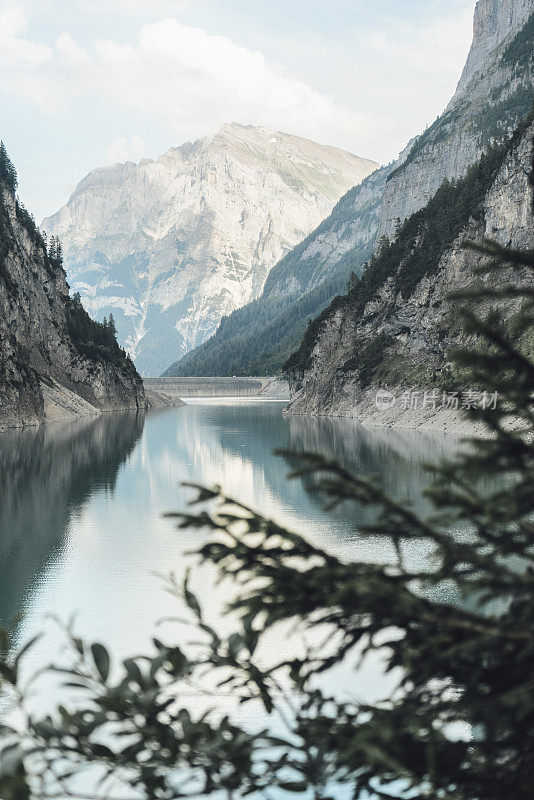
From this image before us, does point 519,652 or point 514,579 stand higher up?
point 514,579

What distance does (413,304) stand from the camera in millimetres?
136875

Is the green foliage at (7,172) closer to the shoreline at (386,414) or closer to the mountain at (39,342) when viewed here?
the mountain at (39,342)

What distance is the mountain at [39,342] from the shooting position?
119537 mm

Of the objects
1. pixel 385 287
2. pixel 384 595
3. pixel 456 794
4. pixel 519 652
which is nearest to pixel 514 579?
pixel 519 652

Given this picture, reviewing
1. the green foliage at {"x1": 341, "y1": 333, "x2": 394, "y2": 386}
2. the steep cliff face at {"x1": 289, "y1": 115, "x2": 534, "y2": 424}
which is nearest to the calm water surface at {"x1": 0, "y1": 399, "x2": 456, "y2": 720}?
the steep cliff face at {"x1": 289, "y1": 115, "x2": 534, "y2": 424}

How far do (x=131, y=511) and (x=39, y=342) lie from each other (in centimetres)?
11763

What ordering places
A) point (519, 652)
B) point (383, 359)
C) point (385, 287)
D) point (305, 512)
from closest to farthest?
point (519, 652)
point (305, 512)
point (383, 359)
point (385, 287)

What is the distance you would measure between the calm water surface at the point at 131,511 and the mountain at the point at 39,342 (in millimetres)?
21561

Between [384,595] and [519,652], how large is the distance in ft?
2.70

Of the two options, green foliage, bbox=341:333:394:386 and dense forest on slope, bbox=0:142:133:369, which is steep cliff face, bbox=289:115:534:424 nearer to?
green foliage, bbox=341:333:394:386

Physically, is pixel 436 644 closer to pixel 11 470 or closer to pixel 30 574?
pixel 30 574

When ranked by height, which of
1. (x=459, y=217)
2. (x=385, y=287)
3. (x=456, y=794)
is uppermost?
(x=459, y=217)

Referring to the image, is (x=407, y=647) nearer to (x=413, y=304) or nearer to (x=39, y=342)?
(x=413, y=304)

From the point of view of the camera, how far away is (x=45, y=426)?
399 feet
